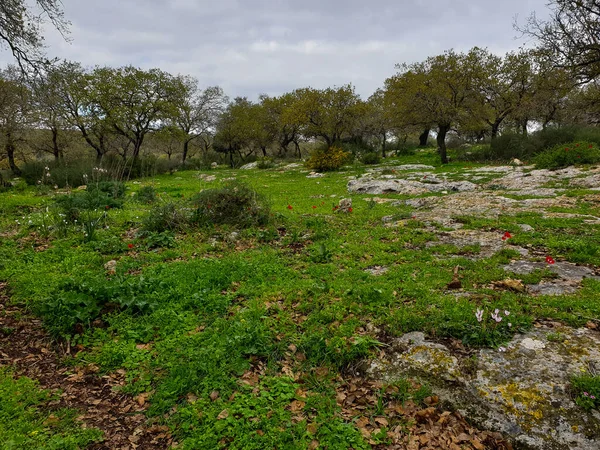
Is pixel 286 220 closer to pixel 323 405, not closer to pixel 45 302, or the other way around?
pixel 45 302

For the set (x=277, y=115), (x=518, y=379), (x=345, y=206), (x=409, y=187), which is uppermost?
(x=277, y=115)

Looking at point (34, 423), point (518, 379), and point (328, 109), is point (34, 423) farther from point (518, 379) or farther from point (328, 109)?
point (328, 109)

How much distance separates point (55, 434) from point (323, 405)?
7.05 feet

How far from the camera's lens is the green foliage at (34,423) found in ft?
8.06

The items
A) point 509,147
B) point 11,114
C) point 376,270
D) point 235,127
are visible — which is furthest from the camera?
point 235,127

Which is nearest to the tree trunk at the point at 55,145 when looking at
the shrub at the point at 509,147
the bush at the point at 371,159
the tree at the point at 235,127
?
the tree at the point at 235,127

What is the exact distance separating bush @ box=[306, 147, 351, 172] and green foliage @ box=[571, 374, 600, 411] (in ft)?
76.4

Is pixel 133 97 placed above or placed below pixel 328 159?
above

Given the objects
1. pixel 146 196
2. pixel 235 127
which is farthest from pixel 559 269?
pixel 235 127

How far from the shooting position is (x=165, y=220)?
775 cm

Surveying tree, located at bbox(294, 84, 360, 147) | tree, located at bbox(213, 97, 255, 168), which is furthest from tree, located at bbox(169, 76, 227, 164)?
tree, located at bbox(294, 84, 360, 147)

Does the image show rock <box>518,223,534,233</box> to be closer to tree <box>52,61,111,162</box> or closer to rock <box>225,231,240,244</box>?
rock <box>225,231,240,244</box>

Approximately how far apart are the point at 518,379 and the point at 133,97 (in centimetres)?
3201

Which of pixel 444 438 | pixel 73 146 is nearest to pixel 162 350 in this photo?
pixel 444 438
